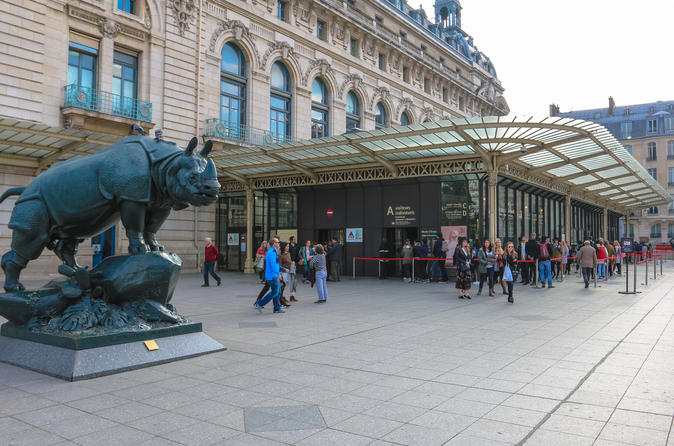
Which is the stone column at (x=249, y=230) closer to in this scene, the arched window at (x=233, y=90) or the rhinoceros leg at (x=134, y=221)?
the arched window at (x=233, y=90)

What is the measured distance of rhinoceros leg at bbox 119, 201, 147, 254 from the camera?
621 cm

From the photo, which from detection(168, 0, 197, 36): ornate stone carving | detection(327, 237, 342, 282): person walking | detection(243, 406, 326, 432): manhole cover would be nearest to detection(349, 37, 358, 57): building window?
detection(168, 0, 197, 36): ornate stone carving

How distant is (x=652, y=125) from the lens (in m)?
71.4

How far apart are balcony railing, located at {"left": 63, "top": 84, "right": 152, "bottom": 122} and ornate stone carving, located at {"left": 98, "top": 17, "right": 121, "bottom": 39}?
8.45 ft

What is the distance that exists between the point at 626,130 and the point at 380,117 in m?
54.2

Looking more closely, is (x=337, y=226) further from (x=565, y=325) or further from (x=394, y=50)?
(x=394, y=50)

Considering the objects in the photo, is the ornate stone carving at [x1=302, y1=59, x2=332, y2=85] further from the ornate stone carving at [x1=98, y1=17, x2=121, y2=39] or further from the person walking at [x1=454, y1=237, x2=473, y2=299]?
the person walking at [x1=454, y1=237, x2=473, y2=299]

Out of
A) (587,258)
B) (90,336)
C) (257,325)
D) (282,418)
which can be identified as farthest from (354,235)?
(282,418)

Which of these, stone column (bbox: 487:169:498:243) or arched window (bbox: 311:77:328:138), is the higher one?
arched window (bbox: 311:77:328:138)

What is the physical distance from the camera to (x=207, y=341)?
689 cm

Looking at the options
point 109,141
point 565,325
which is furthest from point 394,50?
point 565,325

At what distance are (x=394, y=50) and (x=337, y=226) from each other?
18900mm

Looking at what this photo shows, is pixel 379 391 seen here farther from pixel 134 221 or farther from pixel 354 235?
pixel 354 235

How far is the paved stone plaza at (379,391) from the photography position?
3.93 metres
